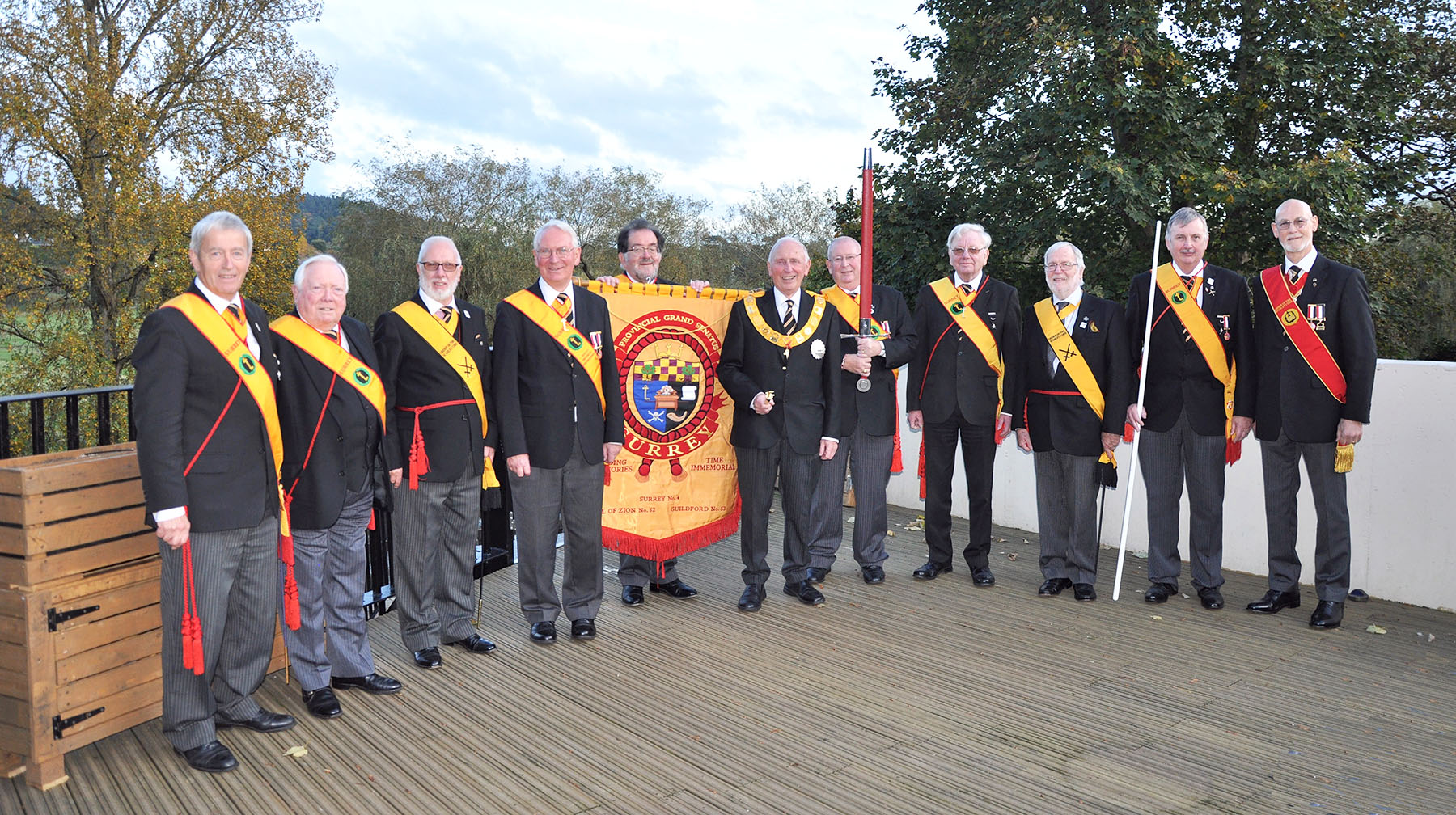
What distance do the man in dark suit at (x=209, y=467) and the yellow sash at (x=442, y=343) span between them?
2.04ft

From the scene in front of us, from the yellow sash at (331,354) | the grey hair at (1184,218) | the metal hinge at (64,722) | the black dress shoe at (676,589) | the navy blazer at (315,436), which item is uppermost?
the grey hair at (1184,218)

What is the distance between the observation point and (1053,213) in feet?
43.5

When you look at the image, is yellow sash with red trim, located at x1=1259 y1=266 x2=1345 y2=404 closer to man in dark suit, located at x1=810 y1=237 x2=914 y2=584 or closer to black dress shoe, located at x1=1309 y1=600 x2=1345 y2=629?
black dress shoe, located at x1=1309 y1=600 x2=1345 y2=629

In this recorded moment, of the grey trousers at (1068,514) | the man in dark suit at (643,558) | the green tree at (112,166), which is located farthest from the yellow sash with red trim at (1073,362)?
the green tree at (112,166)

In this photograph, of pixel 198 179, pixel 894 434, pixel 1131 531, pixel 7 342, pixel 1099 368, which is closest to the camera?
pixel 1099 368

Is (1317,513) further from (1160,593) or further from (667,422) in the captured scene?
(667,422)

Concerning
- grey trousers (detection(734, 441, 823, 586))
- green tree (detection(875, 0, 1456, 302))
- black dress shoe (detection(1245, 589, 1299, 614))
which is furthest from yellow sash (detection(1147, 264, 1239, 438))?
green tree (detection(875, 0, 1456, 302))

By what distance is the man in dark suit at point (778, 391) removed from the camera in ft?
14.5

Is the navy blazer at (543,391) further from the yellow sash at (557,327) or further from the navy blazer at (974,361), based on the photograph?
the navy blazer at (974,361)

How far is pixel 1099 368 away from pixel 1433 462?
149 cm

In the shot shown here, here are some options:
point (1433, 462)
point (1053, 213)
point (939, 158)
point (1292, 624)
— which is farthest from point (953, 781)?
point (939, 158)

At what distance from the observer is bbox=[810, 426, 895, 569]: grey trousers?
4.84 m

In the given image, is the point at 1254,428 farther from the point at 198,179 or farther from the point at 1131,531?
the point at 198,179

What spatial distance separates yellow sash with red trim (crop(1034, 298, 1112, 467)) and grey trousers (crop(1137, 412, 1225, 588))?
228 millimetres
